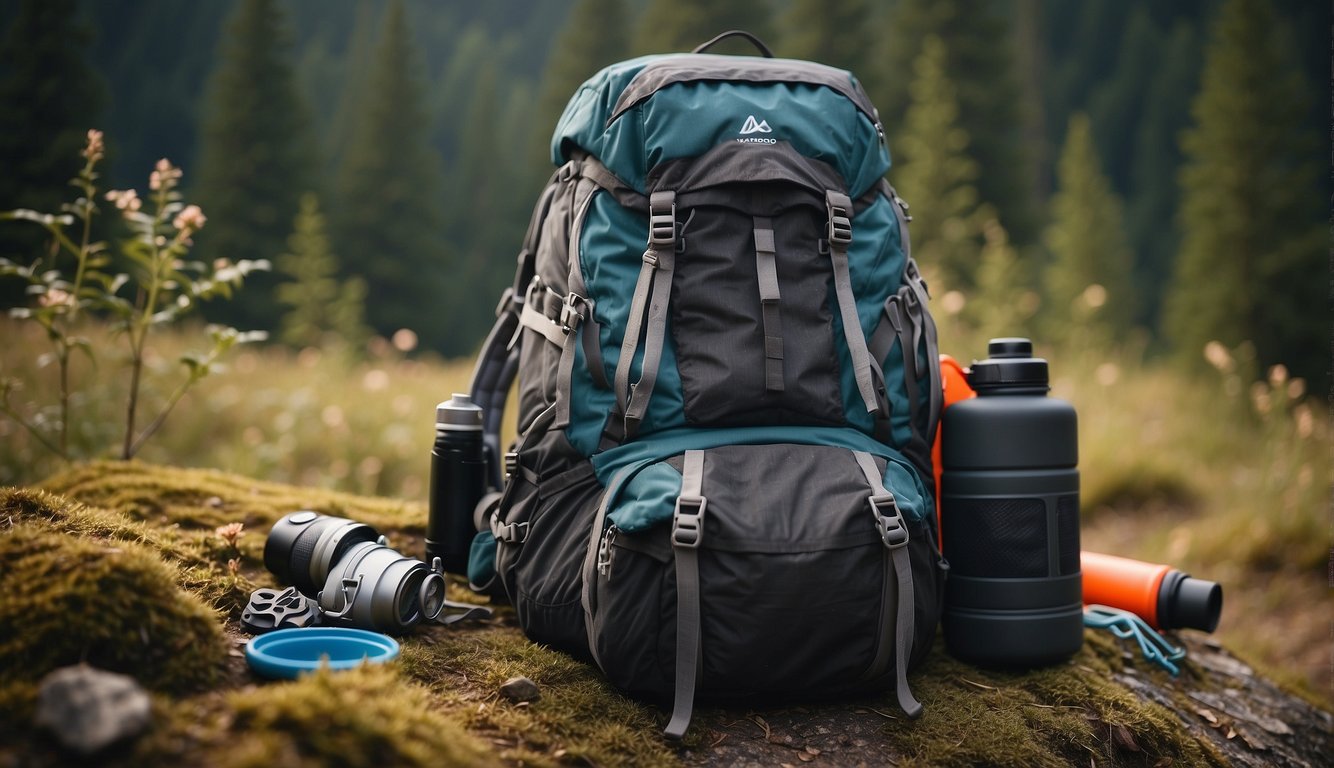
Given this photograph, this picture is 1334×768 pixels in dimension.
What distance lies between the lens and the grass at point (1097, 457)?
5.66 meters

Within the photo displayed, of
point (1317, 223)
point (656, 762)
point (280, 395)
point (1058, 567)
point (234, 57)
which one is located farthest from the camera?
point (234, 57)

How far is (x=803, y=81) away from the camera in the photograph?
2988 millimetres

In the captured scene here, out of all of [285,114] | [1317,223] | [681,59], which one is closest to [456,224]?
[285,114]

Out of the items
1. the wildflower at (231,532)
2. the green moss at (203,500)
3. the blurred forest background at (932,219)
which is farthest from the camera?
Answer: the blurred forest background at (932,219)

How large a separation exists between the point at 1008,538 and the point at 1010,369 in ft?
1.77

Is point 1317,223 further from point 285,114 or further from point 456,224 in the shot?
point 456,224

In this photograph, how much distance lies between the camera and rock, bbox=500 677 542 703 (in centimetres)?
248

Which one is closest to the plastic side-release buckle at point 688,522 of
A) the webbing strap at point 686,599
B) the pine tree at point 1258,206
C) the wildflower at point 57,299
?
the webbing strap at point 686,599

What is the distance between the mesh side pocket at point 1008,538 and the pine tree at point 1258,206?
1337cm

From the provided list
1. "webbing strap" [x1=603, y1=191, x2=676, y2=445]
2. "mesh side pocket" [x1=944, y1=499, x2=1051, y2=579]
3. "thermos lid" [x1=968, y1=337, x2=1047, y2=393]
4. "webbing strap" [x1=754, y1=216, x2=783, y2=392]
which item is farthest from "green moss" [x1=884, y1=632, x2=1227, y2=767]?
"webbing strap" [x1=603, y1=191, x2=676, y2=445]

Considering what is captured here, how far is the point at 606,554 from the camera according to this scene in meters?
2.48

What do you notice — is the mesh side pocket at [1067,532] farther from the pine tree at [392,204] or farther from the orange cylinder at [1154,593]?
the pine tree at [392,204]

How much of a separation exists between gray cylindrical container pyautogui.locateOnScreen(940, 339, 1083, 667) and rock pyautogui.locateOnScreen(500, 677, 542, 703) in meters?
1.39

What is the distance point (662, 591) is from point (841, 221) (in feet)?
4.05
